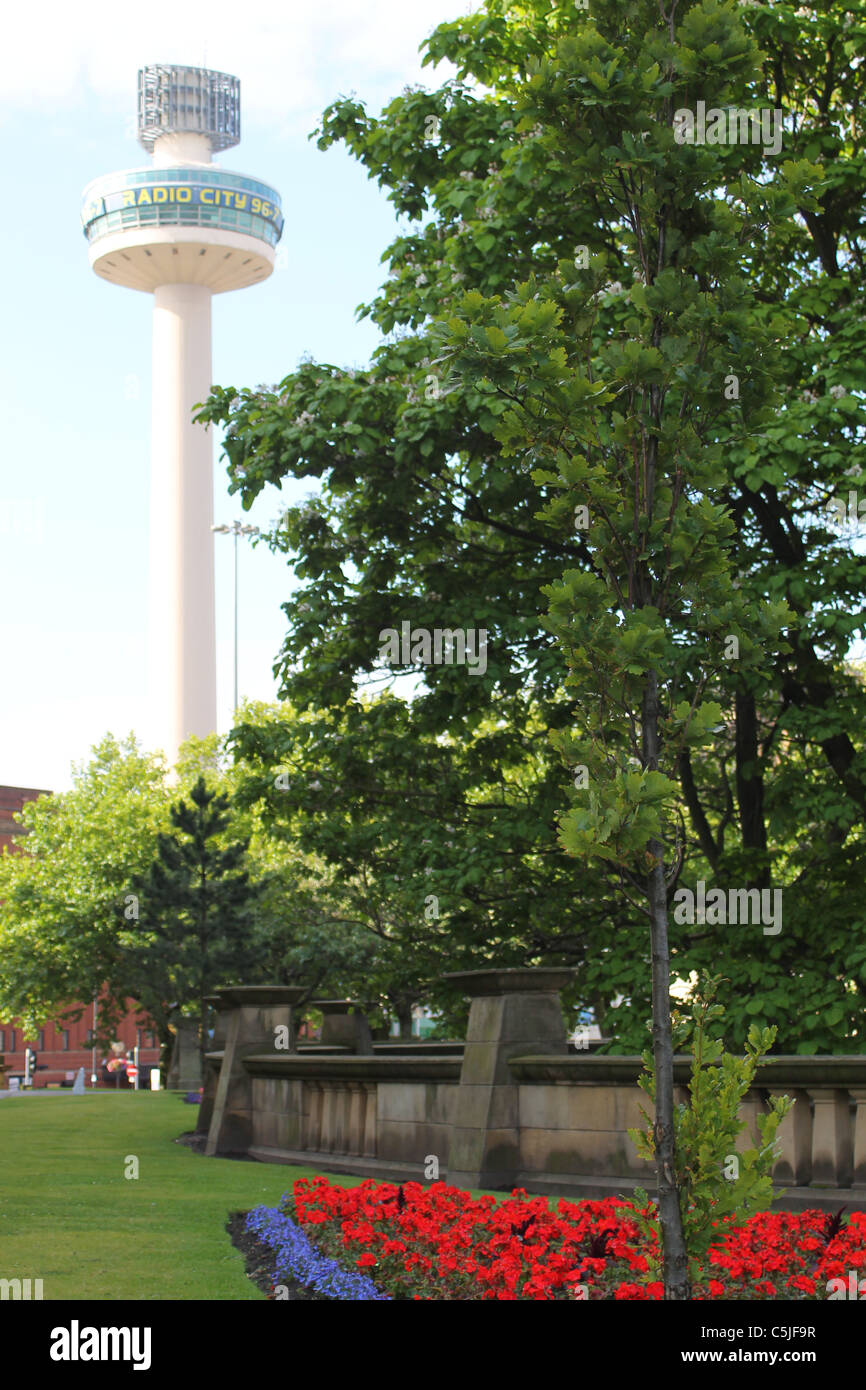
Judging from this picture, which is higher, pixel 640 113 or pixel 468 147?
pixel 468 147

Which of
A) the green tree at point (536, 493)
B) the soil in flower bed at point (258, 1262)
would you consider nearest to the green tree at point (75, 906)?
the green tree at point (536, 493)

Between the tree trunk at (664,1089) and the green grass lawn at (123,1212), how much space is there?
10.3ft

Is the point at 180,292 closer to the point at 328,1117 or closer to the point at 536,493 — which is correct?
the point at 536,493

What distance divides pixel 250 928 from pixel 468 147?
22.3 m

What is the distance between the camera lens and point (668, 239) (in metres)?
7.64

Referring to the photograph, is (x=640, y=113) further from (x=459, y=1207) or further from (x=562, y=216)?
(x=562, y=216)

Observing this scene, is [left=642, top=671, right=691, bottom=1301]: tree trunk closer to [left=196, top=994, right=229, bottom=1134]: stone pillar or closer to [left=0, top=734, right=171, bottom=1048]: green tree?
[left=196, top=994, right=229, bottom=1134]: stone pillar

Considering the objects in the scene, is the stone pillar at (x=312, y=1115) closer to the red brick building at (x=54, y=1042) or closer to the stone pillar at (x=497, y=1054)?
the stone pillar at (x=497, y=1054)

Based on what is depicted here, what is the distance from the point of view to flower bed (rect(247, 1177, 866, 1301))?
796cm

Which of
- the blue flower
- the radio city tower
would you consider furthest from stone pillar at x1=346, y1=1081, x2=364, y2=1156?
the radio city tower

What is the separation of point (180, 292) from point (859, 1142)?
122877 millimetres
